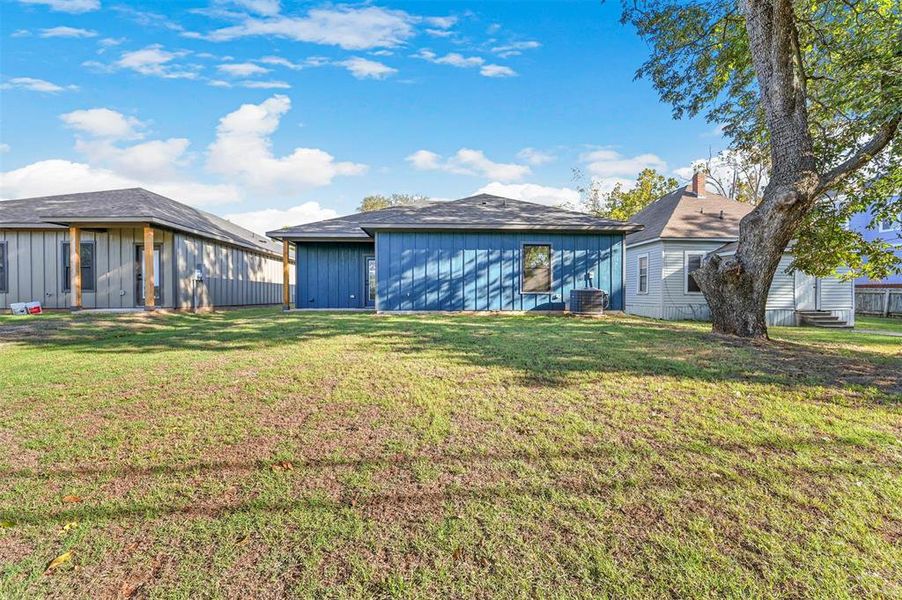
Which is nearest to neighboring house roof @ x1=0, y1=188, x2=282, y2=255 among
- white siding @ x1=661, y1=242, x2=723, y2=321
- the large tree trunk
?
the large tree trunk

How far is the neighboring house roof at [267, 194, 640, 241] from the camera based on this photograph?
12.0 meters

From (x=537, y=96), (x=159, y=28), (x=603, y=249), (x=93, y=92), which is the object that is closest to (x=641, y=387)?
(x=603, y=249)

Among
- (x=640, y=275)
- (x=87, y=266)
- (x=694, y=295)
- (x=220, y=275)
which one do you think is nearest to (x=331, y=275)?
(x=220, y=275)

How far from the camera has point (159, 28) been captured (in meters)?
11.1

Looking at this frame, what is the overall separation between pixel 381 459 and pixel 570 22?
12.3 m

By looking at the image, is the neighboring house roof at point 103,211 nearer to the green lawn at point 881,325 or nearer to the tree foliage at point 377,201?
the green lawn at point 881,325

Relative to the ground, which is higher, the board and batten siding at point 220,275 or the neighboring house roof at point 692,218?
the neighboring house roof at point 692,218

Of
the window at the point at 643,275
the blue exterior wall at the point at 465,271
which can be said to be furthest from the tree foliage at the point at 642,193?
the blue exterior wall at the point at 465,271

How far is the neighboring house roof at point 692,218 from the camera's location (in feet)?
46.5

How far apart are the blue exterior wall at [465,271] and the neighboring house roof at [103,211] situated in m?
6.05

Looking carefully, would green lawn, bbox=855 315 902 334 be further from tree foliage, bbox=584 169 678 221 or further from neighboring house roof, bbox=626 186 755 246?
tree foliage, bbox=584 169 678 221

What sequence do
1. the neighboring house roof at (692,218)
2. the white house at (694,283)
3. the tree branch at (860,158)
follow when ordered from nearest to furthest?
the tree branch at (860,158), the white house at (694,283), the neighboring house roof at (692,218)

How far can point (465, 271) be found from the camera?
40.5 feet

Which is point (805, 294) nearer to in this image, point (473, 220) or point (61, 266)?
point (473, 220)
